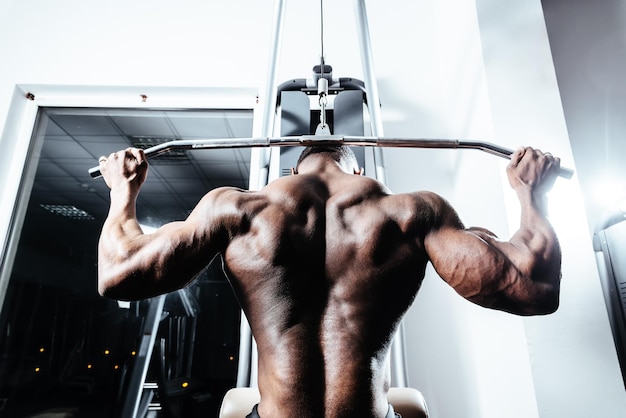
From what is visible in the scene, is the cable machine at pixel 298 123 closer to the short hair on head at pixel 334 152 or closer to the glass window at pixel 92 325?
the glass window at pixel 92 325

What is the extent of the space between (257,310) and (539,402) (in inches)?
40.0

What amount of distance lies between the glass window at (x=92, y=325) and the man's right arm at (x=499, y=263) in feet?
4.36

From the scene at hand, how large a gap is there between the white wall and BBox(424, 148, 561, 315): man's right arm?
52 cm

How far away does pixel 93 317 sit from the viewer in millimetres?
2166

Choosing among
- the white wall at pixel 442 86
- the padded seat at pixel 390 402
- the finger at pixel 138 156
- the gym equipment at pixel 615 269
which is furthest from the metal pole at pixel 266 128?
the gym equipment at pixel 615 269

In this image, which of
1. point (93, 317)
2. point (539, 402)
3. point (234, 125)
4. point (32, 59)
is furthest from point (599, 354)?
point (32, 59)

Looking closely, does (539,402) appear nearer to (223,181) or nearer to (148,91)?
(223,181)

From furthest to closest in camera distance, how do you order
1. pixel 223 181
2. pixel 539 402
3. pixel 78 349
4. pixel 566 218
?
pixel 223 181, pixel 78 349, pixel 566 218, pixel 539 402

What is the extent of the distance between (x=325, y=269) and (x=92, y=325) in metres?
1.61

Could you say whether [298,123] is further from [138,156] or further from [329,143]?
[138,156]

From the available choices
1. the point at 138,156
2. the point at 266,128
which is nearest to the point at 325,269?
the point at 138,156

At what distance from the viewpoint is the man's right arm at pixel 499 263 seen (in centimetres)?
106

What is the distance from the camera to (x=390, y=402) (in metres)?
1.31

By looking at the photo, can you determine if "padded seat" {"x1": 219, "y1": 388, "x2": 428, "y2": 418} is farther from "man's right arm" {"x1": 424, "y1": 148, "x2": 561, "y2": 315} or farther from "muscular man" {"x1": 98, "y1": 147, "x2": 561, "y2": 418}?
"man's right arm" {"x1": 424, "y1": 148, "x2": 561, "y2": 315}
